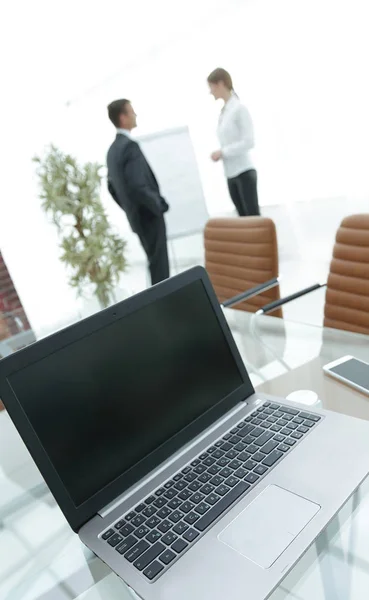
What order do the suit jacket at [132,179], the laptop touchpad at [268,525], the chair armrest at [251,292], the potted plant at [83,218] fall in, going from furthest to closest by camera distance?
1. the suit jacket at [132,179]
2. the potted plant at [83,218]
3. the chair armrest at [251,292]
4. the laptop touchpad at [268,525]

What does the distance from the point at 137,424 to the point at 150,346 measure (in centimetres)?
13

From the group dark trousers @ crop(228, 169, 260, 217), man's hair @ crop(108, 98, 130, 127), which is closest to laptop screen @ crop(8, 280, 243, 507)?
man's hair @ crop(108, 98, 130, 127)

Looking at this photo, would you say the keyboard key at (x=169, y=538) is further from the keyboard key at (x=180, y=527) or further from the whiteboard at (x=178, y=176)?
the whiteboard at (x=178, y=176)

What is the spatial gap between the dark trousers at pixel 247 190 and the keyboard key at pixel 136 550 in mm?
3306

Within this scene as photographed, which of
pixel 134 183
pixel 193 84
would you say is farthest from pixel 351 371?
pixel 193 84

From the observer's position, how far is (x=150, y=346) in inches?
30.8

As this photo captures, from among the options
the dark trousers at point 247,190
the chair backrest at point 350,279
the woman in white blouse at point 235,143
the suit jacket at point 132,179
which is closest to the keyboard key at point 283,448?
the chair backrest at point 350,279

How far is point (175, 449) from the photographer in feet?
2.56

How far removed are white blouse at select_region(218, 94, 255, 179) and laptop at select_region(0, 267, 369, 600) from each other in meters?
2.83

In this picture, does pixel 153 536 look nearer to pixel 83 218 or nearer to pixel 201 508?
pixel 201 508

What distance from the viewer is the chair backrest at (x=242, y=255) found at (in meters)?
1.70

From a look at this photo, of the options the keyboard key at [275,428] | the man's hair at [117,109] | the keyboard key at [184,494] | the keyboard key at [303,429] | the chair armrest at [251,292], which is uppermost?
the man's hair at [117,109]

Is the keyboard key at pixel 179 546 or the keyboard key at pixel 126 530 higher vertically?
the keyboard key at pixel 126 530

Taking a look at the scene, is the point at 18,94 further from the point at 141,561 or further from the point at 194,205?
the point at 141,561
